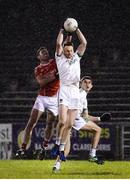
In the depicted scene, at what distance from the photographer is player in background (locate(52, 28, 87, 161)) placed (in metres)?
12.5

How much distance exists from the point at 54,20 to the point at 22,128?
8362 mm

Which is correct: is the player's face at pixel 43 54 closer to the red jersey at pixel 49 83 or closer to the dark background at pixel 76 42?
the red jersey at pixel 49 83

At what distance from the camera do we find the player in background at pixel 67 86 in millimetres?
12531

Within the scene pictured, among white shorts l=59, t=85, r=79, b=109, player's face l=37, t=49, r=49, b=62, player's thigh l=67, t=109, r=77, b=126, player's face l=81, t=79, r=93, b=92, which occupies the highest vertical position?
player's face l=37, t=49, r=49, b=62

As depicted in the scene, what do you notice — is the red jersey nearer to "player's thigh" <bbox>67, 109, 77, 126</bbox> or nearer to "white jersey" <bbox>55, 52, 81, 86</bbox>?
"white jersey" <bbox>55, 52, 81, 86</bbox>

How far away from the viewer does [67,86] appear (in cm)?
1284

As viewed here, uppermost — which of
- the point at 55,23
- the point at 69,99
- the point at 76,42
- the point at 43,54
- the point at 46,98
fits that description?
the point at 55,23

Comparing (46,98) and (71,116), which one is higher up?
(46,98)

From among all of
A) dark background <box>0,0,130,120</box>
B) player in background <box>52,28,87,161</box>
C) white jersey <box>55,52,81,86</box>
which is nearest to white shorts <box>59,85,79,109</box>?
player in background <box>52,28,87,161</box>

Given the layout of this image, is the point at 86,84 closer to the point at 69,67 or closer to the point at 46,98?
the point at 46,98

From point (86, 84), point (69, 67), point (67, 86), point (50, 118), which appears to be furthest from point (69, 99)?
point (50, 118)

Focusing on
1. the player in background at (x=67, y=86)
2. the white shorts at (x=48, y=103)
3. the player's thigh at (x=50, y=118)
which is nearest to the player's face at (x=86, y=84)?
the white shorts at (x=48, y=103)

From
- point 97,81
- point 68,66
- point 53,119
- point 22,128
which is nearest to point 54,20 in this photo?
point 97,81

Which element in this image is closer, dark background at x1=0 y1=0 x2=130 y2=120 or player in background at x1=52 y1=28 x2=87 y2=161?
player in background at x1=52 y1=28 x2=87 y2=161
